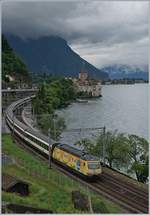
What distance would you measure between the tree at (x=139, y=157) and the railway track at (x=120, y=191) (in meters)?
1.47

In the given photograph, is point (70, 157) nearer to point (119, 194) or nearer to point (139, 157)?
point (119, 194)

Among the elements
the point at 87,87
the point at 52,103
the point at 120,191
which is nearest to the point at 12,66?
the point at 52,103

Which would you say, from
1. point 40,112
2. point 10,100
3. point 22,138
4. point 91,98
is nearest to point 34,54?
point 91,98

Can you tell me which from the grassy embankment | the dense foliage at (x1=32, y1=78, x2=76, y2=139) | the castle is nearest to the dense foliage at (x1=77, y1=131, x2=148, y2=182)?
the grassy embankment

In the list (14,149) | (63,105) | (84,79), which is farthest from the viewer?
(84,79)

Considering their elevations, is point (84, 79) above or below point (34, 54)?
below

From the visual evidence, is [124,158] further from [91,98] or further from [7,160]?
[91,98]

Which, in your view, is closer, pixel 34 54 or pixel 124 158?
pixel 124 158

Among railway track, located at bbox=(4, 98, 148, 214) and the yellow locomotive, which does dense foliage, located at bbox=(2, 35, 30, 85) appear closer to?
the yellow locomotive

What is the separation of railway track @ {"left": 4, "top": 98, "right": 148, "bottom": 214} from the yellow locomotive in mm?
170

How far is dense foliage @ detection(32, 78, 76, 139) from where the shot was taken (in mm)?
15555

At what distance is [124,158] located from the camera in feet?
32.0

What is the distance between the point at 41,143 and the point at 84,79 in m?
39.8

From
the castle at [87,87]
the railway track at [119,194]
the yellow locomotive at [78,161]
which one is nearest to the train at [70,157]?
the yellow locomotive at [78,161]
